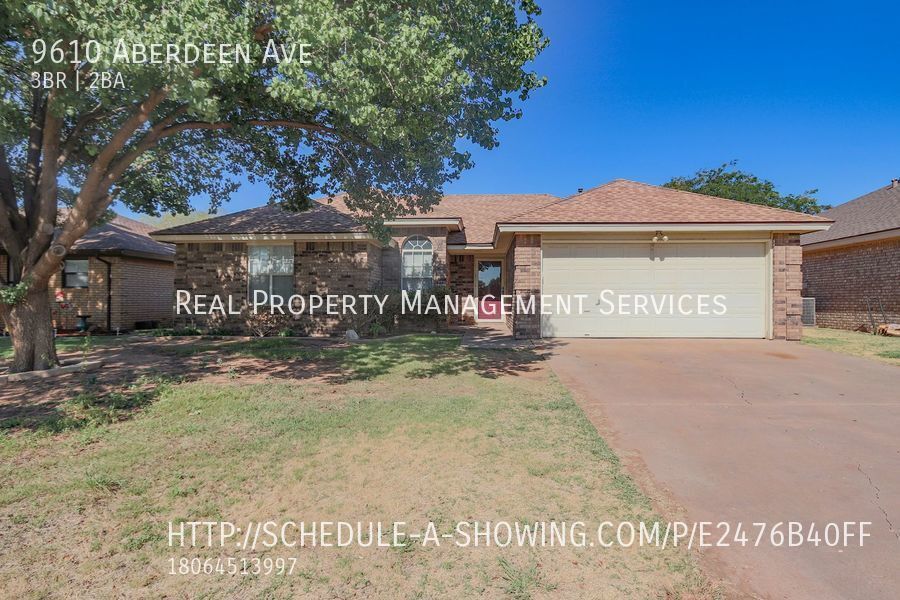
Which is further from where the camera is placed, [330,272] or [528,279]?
[330,272]

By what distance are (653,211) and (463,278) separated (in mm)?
7421

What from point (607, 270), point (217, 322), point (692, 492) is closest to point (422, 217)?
point (607, 270)

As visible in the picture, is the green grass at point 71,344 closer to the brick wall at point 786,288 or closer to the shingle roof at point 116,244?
the shingle roof at point 116,244

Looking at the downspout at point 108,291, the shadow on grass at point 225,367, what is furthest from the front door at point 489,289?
the downspout at point 108,291

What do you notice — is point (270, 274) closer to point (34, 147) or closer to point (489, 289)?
point (34, 147)

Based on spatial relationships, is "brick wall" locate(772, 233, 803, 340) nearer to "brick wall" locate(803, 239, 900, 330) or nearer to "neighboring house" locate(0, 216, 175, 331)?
"brick wall" locate(803, 239, 900, 330)

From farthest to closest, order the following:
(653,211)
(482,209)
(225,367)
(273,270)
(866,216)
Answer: (482,209) < (866,216) < (273,270) < (653,211) < (225,367)

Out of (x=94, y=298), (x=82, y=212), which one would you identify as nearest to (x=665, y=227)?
(x=82, y=212)

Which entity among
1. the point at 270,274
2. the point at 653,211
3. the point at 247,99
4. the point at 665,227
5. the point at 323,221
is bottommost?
the point at 270,274

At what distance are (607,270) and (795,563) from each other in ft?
30.2

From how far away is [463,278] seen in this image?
16.2 metres

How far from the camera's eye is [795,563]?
2289mm

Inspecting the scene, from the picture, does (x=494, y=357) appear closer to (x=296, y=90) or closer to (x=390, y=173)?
(x=390, y=173)

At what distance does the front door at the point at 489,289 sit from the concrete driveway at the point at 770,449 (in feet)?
28.4
